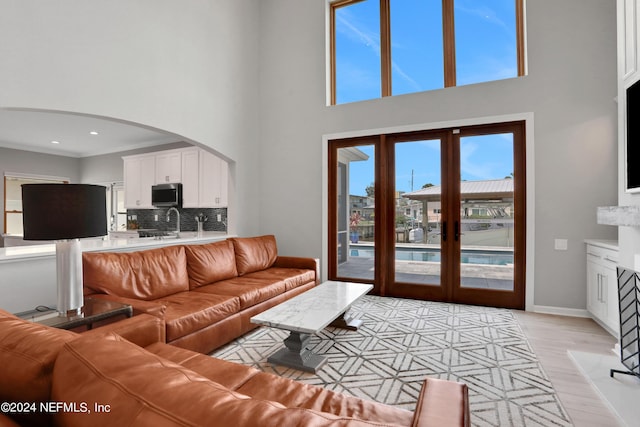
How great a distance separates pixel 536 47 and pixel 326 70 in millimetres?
2799

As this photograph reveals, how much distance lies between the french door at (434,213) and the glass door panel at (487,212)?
11 millimetres

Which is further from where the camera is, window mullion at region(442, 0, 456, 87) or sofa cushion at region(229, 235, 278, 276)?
window mullion at region(442, 0, 456, 87)

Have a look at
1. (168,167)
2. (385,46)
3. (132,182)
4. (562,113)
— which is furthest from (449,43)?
(132,182)

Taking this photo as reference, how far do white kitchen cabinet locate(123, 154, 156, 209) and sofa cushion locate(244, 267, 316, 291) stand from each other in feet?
13.3

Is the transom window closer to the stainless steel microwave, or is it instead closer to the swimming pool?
the swimming pool

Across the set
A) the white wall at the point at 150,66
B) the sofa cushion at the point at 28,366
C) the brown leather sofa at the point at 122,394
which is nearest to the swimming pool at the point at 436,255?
the white wall at the point at 150,66

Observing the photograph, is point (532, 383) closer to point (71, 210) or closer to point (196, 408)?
point (196, 408)

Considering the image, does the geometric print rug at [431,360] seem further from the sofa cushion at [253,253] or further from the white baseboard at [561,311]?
the sofa cushion at [253,253]

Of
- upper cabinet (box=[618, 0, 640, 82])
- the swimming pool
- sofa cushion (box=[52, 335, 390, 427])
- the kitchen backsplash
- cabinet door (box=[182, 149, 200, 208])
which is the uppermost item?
upper cabinet (box=[618, 0, 640, 82])

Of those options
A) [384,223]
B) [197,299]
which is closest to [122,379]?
[197,299]

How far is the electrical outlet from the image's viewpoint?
3576 mm

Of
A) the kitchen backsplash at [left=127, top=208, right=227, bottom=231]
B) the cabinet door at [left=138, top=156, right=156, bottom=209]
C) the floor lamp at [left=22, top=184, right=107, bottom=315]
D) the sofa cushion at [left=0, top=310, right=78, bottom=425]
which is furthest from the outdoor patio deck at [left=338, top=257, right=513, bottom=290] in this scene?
the cabinet door at [left=138, top=156, right=156, bottom=209]

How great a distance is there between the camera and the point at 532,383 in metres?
2.16

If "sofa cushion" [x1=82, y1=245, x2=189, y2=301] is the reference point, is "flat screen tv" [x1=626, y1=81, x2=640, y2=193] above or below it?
above
